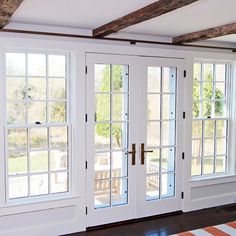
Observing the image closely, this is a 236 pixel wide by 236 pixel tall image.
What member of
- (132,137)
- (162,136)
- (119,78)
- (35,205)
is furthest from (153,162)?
(35,205)

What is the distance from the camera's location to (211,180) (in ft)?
16.1

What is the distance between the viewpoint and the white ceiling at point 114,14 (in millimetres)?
2855

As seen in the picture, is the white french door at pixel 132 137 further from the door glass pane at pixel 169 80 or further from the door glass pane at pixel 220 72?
the door glass pane at pixel 220 72

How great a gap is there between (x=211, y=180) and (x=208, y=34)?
7.42ft

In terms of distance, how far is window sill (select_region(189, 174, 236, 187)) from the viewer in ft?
15.7

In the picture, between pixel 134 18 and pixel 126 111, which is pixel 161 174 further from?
pixel 134 18

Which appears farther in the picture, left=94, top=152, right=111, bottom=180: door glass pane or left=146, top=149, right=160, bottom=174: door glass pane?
left=146, top=149, right=160, bottom=174: door glass pane

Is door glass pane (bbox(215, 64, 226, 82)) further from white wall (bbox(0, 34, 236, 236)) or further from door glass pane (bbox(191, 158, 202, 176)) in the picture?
door glass pane (bbox(191, 158, 202, 176))

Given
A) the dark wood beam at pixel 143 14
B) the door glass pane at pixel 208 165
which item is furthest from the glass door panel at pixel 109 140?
the door glass pane at pixel 208 165

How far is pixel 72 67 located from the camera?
12.8 ft

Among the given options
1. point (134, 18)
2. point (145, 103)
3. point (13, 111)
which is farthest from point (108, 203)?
point (134, 18)

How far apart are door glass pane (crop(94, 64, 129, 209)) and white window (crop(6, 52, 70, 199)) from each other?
0.42 meters

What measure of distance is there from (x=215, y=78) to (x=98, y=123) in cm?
209

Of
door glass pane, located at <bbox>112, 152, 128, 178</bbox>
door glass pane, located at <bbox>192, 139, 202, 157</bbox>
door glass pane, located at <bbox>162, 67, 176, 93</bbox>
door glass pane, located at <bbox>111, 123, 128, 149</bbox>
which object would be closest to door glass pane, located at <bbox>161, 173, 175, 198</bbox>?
door glass pane, located at <bbox>192, 139, 202, 157</bbox>
